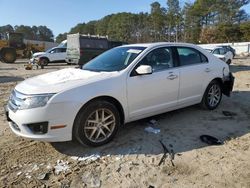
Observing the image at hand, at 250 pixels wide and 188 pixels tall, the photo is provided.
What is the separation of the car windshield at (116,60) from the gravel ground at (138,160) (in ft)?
3.80

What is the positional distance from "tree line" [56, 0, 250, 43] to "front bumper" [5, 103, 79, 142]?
5477 cm

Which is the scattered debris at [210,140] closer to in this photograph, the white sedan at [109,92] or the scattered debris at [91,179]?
the white sedan at [109,92]

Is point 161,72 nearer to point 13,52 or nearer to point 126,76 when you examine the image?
point 126,76

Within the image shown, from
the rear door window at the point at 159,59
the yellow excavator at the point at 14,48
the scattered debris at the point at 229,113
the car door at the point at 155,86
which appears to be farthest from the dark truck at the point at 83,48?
the car door at the point at 155,86

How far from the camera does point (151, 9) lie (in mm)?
75125

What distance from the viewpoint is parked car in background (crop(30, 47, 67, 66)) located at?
23.0 meters

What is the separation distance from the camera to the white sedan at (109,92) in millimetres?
4055

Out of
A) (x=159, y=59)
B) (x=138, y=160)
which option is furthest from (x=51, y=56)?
(x=138, y=160)

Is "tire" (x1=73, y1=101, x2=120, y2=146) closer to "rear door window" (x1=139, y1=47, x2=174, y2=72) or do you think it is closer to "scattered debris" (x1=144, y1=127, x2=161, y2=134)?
"scattered debris" (x1=144, y1=127, x2=161, y2=134)

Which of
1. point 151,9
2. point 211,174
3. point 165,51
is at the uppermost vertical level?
point 151,9

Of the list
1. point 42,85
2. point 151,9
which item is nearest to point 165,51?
point 42,85

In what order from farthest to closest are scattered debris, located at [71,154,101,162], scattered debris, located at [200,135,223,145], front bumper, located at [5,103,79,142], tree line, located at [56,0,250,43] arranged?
tree line, located at [56,0,250,43]
scattered debris, located at [200,135,223,145]
scattered debris, located at [71,154,101,162]
front bumper, located at [5,103,79,142]

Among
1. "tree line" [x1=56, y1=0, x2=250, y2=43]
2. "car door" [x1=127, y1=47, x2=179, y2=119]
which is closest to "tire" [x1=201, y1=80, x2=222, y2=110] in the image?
"car door" [x1=127, y1=47, x2=179, y2=119]

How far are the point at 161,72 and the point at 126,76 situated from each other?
0.80 meters
